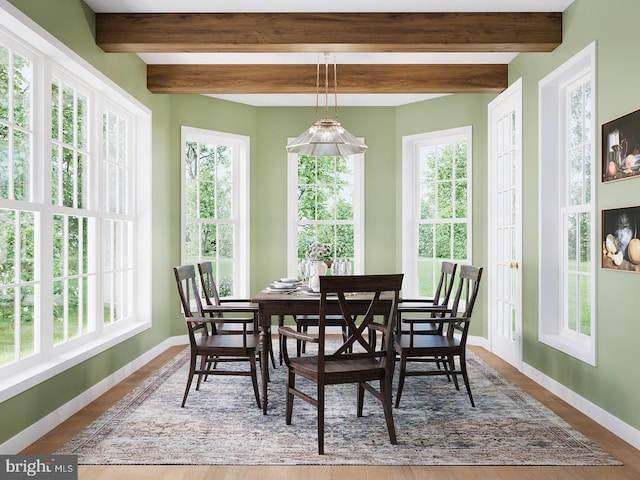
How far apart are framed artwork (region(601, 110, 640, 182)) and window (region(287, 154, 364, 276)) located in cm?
363

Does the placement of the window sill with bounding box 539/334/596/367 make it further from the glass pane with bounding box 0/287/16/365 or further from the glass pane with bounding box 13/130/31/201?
the glass pane with bounding box 13/130/31/201

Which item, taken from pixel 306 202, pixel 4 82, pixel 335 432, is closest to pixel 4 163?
pixel 4 82

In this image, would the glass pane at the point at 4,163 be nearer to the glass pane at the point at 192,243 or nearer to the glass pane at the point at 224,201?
the glass pane at the point at 192,243

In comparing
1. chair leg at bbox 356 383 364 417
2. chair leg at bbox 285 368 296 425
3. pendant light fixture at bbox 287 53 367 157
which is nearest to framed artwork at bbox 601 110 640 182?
pendant light fixture at bbox 287 53 367 157

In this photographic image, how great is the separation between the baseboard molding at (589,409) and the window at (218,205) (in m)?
3.58

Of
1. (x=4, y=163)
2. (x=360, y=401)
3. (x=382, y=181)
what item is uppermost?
(x=382, y=181)

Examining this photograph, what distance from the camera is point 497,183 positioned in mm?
5480

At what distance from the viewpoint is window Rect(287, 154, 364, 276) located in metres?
6.70

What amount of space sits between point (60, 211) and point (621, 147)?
368 cm

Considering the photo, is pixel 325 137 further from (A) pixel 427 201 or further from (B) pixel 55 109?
(A) pixel 427 201

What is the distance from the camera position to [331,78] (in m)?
5.14

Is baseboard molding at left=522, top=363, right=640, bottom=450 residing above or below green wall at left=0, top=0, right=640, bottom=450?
below

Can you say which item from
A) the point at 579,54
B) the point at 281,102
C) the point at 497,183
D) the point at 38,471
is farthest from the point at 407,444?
the point at 281,102

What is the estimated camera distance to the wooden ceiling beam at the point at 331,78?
201 inches
